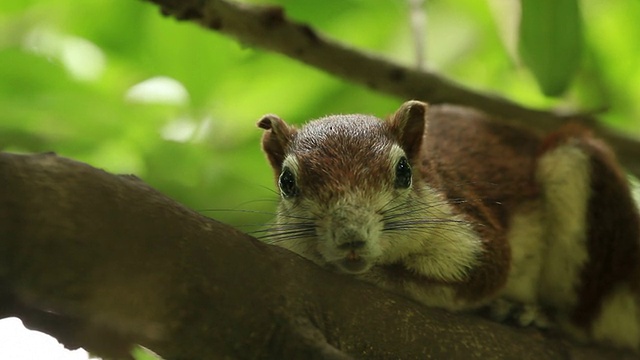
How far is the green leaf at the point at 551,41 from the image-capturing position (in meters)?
2.82

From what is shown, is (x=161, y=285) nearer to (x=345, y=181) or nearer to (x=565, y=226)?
(x=345, y=181)

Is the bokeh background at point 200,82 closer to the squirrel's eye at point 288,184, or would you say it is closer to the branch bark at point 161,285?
the squirrel's eye at point 288,184

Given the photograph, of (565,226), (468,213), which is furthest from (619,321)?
(468,213)

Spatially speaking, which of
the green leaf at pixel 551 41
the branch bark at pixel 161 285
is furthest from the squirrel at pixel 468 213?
the green leaf at pixel 551 41

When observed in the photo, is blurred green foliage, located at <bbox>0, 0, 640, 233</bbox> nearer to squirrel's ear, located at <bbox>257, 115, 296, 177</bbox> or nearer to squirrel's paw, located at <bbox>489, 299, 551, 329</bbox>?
squirrel's ear, located at <bbox>257, 115, 296, 177</bbox>

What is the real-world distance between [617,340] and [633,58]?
137 centimetres

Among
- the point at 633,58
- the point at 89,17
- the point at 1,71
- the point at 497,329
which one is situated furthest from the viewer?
the point at 633,58

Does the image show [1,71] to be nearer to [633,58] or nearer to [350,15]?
[350,15]

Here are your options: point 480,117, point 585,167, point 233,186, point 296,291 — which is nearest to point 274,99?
point 233,186

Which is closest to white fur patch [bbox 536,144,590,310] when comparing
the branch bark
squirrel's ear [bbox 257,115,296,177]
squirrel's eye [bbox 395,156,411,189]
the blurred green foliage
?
the blurred green foliage

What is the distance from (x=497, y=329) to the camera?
9.02 feet

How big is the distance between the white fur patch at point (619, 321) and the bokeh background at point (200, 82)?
81 centimetres

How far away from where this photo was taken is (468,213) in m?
3.19

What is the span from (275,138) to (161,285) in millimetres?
1326
